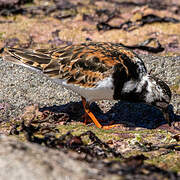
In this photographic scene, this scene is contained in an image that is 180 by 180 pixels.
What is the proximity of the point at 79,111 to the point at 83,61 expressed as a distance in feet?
3.90

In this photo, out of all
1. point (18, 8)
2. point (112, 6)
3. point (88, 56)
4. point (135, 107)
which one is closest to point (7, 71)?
point (88, 56)

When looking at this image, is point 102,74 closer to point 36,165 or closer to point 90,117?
point 90,117

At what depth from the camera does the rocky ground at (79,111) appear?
2.76m

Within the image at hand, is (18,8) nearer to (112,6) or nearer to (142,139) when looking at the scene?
(112,6)

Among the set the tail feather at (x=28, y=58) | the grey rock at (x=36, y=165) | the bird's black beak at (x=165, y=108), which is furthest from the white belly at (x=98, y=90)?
the grey rock at (x=36, y=165)

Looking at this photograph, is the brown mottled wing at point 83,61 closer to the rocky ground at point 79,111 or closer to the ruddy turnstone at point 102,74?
the ruddy turnstone at point 102,74

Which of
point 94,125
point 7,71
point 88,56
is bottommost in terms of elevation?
point 94,125

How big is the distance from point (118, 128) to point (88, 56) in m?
1.30

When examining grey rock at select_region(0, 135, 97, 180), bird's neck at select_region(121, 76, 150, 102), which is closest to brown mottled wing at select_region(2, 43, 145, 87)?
bird's neck at select_region(121, 76, 150, 102)

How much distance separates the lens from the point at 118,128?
5.41 metres

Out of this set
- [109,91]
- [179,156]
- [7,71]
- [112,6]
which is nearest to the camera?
[179,156]

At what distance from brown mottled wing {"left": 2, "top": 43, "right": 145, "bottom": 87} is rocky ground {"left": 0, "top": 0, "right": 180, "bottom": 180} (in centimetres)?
67

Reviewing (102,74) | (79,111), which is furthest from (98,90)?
(79,111)

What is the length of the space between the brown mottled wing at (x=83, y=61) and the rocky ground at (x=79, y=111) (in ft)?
2.19
